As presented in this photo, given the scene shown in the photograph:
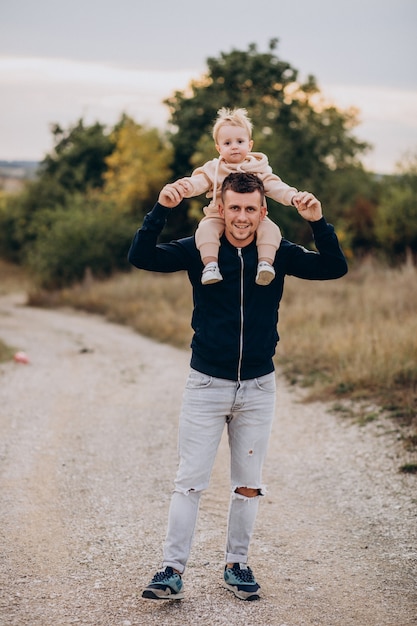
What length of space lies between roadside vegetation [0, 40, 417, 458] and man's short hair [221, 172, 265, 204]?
23.0ft

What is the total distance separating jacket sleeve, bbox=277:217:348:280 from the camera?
392 cm

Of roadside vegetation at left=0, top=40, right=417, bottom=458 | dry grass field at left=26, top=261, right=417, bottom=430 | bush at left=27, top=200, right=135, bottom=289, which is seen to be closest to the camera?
dry grass field at left=26, top=261, right=417, bottom=430

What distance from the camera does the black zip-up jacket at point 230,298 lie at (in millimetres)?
3822

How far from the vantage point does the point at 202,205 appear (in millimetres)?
25594

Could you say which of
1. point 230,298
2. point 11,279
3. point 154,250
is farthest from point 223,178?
point 11,279

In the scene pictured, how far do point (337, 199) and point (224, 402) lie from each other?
28.9 meters

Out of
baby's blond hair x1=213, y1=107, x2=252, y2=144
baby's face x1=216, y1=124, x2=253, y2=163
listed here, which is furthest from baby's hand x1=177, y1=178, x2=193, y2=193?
baby's blond hair x1=213, y1=107, x2=252, y2=144

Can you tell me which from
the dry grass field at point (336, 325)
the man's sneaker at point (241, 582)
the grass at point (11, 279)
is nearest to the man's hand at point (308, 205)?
the man's sneaker at point (241, 582)

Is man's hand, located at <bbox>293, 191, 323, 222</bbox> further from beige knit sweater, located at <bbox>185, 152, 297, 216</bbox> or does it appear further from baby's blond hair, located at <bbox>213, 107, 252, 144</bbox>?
baby's blond hair, located at <bbox>213, 107, 252, 144</bbox>

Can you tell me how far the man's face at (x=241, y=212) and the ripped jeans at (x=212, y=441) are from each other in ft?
2.49

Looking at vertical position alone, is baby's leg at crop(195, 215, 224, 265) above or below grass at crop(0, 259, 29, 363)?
above

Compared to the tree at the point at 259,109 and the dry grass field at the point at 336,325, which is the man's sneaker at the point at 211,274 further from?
the tree at the point at 259,109

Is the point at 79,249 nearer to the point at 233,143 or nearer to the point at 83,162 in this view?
the point at 83,162

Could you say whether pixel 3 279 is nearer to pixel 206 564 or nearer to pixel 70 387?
pixel 70 387
